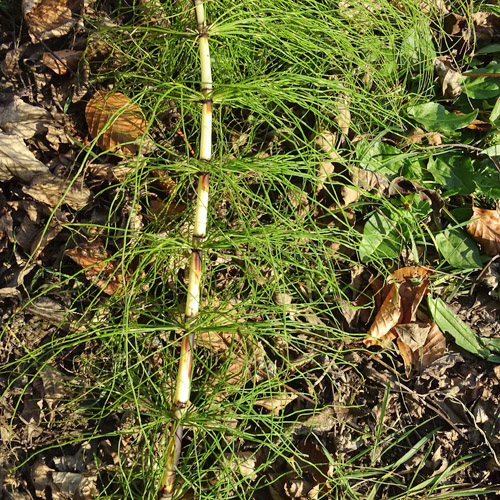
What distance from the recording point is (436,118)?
7.75ft

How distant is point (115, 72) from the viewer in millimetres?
2232

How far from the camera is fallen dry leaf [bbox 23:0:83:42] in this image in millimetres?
2266

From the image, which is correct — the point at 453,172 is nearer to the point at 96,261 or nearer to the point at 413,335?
the point at 413,335

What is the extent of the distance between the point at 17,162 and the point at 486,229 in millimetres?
1892

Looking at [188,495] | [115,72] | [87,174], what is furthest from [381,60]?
[188,495]

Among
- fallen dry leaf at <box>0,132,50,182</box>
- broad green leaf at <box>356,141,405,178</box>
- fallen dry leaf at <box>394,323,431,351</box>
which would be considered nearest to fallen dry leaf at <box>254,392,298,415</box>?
fallen dry leaf at <box>394,323,431,351</box>

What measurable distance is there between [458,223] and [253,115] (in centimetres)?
96

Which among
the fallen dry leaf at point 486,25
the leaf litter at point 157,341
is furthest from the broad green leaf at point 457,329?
the fallen dry leaf at point 486,25

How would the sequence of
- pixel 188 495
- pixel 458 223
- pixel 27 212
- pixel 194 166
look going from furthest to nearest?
pixel 458 223 < pixel 27 212 < pixel 188 495 < pixel 194 166

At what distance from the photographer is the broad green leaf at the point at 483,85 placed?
94.1 inches

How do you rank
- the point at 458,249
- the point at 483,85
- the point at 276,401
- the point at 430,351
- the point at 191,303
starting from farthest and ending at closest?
the point at 483,85 < the point at 458,249 < the point at 430,351 < the point at 276,401 < the point at 191,303

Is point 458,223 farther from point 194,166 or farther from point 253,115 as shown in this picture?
point 194,166

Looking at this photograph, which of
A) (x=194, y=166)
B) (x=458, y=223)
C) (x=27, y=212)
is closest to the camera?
(x=194, y=166)

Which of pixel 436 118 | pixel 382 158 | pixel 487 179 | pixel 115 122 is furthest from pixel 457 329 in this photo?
pixel 115 122
